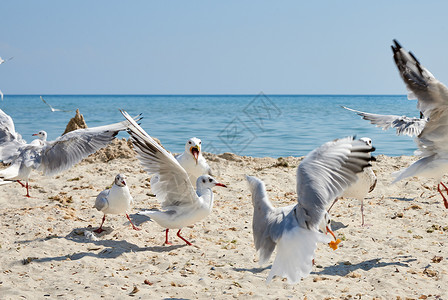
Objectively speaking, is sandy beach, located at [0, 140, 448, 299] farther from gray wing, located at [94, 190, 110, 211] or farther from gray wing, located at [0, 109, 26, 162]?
gray wing, located at [0, 109, 26, 162]

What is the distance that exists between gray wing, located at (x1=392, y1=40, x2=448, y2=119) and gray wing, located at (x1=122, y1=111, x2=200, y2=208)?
2444 mm

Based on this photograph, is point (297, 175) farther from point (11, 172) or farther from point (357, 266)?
point (11, 172)

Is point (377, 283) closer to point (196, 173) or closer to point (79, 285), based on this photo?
point (79, 285)

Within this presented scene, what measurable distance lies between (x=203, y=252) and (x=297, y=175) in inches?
76.4

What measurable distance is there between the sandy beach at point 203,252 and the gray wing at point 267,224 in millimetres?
439

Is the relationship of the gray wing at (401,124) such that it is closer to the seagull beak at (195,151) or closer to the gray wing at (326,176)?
the seagull beak at (195,151)

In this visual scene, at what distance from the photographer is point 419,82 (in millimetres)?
4922

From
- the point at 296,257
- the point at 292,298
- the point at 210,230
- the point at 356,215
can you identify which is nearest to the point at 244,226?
the point at 210,230

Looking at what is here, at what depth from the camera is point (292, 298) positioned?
397 cm

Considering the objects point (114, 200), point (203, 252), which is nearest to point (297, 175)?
point (203, 252)

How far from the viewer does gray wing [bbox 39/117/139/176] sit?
6.39m

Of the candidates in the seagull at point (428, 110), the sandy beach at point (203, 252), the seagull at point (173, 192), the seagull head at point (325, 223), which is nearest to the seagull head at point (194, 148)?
the sandy beach at point (203, 252)

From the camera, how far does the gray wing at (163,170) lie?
183 inches

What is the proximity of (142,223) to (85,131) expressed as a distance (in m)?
1.49
